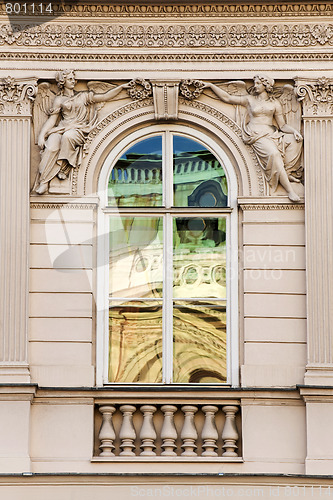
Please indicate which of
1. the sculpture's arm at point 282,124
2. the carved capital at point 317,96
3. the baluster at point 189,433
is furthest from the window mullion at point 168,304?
the carved capital at point 317,96

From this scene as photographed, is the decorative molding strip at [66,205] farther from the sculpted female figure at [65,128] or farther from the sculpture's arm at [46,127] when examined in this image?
the sculpture's arm at [46,127]

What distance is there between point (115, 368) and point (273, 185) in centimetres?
258

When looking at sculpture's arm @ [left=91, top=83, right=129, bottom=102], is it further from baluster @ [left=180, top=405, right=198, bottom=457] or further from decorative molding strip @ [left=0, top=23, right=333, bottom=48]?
baluster @ [left=180, top=405, right=198, bottom=457]

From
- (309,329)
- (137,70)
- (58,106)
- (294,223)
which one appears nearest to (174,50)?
(137,70)

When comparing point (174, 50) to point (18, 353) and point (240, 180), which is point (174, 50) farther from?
point (18, 353)

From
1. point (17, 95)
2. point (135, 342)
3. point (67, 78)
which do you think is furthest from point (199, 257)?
point (17, 95)

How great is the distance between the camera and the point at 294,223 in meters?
14.0

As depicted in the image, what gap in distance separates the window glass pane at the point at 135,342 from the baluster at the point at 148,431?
404mm

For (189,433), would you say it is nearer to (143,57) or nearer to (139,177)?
(139,177)

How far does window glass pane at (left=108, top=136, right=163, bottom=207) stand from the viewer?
564 inches

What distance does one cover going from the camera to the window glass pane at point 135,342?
1384cm

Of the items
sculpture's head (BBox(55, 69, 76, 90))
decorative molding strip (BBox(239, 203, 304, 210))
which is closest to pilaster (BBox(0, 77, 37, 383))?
sculpture's head (BBox(55, 69, 76, 90))

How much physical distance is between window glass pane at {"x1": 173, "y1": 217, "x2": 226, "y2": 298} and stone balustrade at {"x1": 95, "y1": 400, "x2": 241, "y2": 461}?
1283mm

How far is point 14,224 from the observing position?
1388 cm
